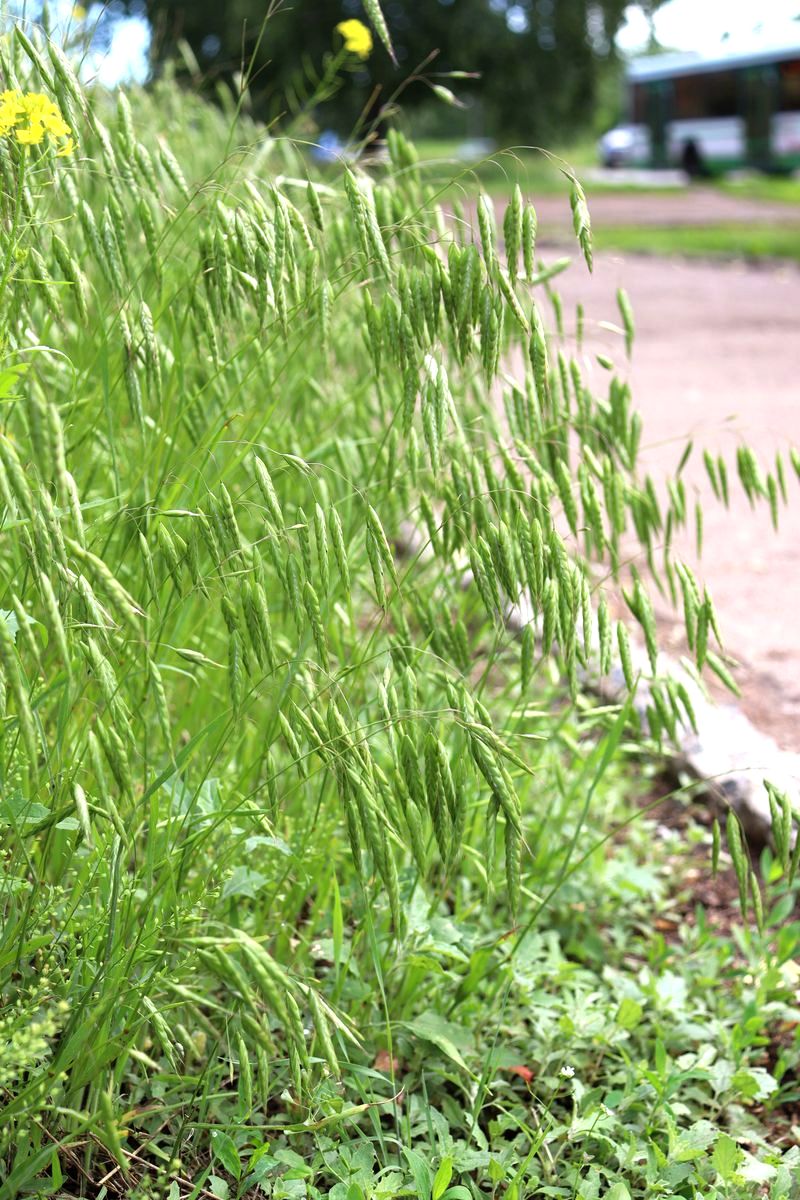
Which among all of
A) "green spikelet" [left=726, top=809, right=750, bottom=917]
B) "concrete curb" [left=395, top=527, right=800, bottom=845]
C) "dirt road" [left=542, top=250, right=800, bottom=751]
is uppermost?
"green spikelet" [left=726, top=809, right=750, bottom=917]

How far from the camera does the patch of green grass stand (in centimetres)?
1223

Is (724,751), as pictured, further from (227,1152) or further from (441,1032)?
(227,1152)

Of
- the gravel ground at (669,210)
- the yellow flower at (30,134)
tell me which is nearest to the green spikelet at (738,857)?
the yellow flower at (30,134)

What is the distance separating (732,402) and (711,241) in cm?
718

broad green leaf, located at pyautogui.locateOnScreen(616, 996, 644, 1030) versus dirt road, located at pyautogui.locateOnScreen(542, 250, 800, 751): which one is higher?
broad green leaf, located at pyautogui.locateOnScreen(616, 996, 644, 1030)

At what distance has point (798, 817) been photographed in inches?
57.0

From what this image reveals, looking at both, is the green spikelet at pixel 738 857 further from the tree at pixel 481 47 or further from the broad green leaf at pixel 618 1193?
the tree at pixel 481 47

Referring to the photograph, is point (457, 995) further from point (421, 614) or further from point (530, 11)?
point (530, 11)

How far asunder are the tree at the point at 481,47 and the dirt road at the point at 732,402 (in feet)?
22.0

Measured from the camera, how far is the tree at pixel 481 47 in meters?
16.9

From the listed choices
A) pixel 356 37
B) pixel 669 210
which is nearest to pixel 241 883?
pixel 356 37


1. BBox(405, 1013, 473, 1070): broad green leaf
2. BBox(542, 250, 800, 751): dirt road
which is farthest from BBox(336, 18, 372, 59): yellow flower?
BBox(405, 1013, 473, 1070): broad green leaf

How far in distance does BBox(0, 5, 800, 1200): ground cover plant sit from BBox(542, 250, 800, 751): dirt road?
36cm

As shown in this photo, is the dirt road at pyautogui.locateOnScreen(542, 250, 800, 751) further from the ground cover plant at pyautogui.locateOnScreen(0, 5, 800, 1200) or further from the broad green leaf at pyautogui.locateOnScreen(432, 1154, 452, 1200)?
the broad green leaf at pyautogui.locateOnScreen(432, 1154, 452, 1200)
